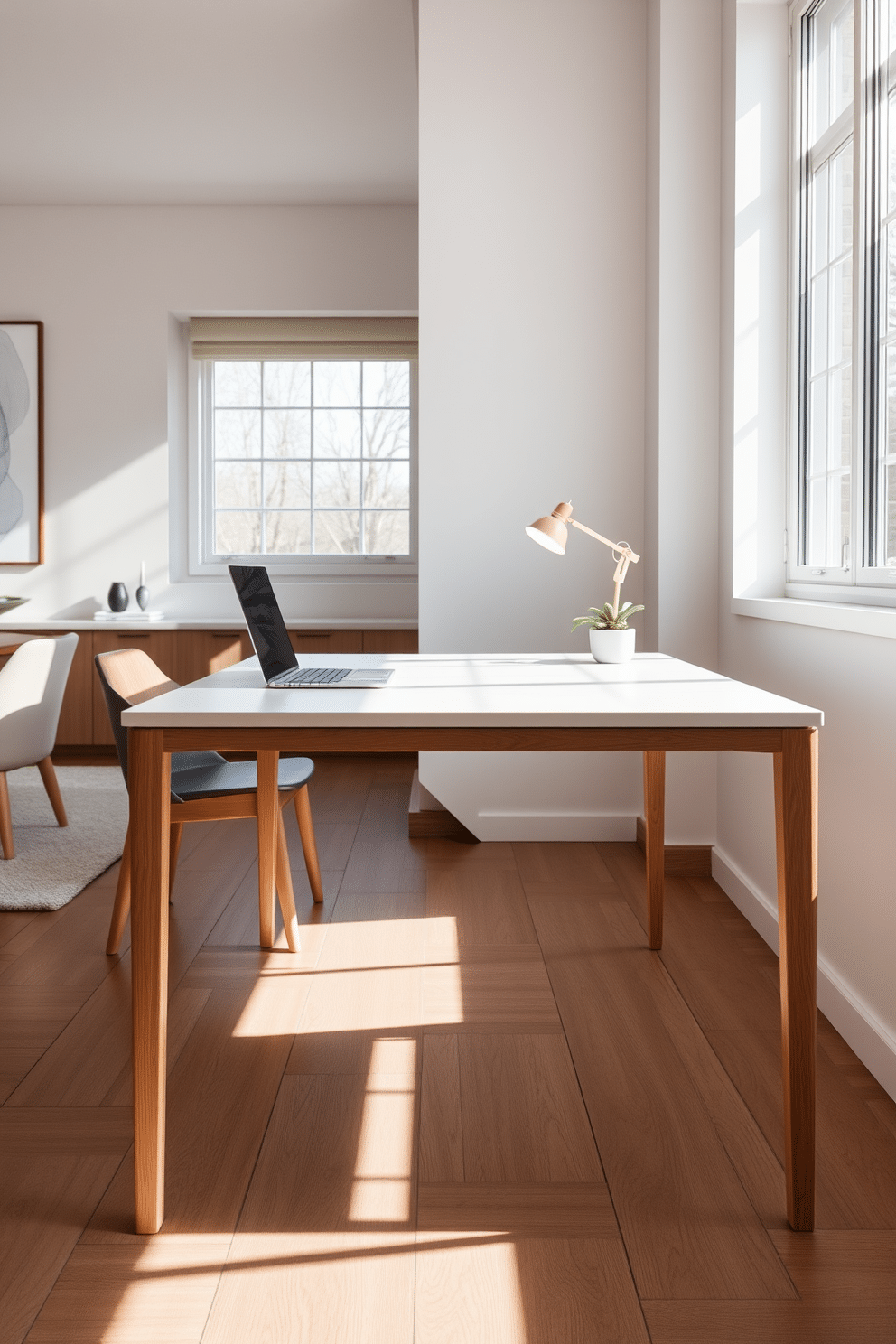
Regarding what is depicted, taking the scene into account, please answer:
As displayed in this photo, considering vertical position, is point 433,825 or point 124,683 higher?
point 124,683

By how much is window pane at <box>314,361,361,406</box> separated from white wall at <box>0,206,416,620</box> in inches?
→ 14.8

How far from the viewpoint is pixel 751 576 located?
318cm

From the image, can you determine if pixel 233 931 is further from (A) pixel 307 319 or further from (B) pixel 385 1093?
(A) pixel 307 319

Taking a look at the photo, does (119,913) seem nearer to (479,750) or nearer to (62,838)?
(62,838)

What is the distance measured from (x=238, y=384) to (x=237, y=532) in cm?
90

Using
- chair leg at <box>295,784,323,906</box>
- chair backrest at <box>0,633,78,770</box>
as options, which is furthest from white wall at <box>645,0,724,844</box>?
chair backrest at <box>0,633,78,770</box>

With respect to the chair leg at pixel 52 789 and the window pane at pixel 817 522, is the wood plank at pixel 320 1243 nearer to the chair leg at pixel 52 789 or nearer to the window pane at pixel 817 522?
the window pane at pixel 817 522

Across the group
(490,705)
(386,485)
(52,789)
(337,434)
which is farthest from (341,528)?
(490,705)

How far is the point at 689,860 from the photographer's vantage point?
3.53 metres

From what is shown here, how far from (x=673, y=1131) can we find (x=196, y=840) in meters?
2.63

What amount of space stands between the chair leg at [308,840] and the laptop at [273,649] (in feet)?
2.44

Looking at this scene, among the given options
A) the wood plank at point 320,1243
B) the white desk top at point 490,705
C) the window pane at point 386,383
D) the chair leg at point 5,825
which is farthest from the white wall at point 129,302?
the wood plank at point 320,1243

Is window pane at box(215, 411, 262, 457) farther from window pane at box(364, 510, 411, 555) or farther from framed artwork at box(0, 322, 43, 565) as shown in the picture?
framed artwork at box(0, 322, 43, 565)

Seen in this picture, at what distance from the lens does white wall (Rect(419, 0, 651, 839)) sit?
3.63 meters
